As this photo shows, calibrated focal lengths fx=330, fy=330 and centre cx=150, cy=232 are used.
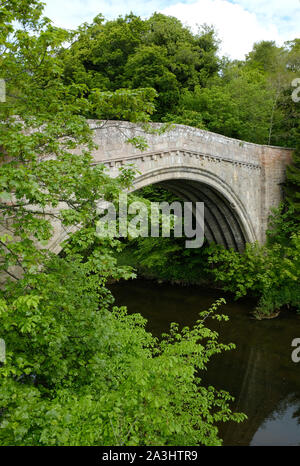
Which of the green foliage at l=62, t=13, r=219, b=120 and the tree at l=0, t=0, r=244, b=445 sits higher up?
the green foliage at l=62, t=13, r=219, b=120

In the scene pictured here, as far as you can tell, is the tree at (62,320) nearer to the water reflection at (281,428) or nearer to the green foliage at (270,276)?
the water reflection at (281,428)

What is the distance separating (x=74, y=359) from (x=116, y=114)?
9.85ft

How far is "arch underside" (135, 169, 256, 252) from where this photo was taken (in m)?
9.69

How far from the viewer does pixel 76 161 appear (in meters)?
3.55

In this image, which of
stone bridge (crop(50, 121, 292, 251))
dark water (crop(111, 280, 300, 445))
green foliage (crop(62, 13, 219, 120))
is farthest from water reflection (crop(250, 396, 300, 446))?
green foliage (crop(62, 13, 219, 120))

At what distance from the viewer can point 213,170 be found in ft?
31.0

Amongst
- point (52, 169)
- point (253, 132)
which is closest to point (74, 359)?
point (52, 169)

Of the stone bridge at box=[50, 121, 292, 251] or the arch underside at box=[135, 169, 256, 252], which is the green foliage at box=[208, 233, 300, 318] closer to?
the arch underside at box=[135, 169, 256, 252]

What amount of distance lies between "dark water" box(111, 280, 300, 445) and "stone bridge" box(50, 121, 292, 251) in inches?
109

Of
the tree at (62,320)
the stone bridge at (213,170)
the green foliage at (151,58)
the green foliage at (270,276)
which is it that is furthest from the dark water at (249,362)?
the green foliage at (151,58)

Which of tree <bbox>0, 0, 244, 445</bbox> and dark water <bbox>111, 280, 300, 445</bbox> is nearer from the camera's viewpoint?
tree <bbox>0, 0, 244, 445</bbox>

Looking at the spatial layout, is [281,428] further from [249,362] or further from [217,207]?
[217,207]

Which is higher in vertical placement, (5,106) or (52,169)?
(5,106)
